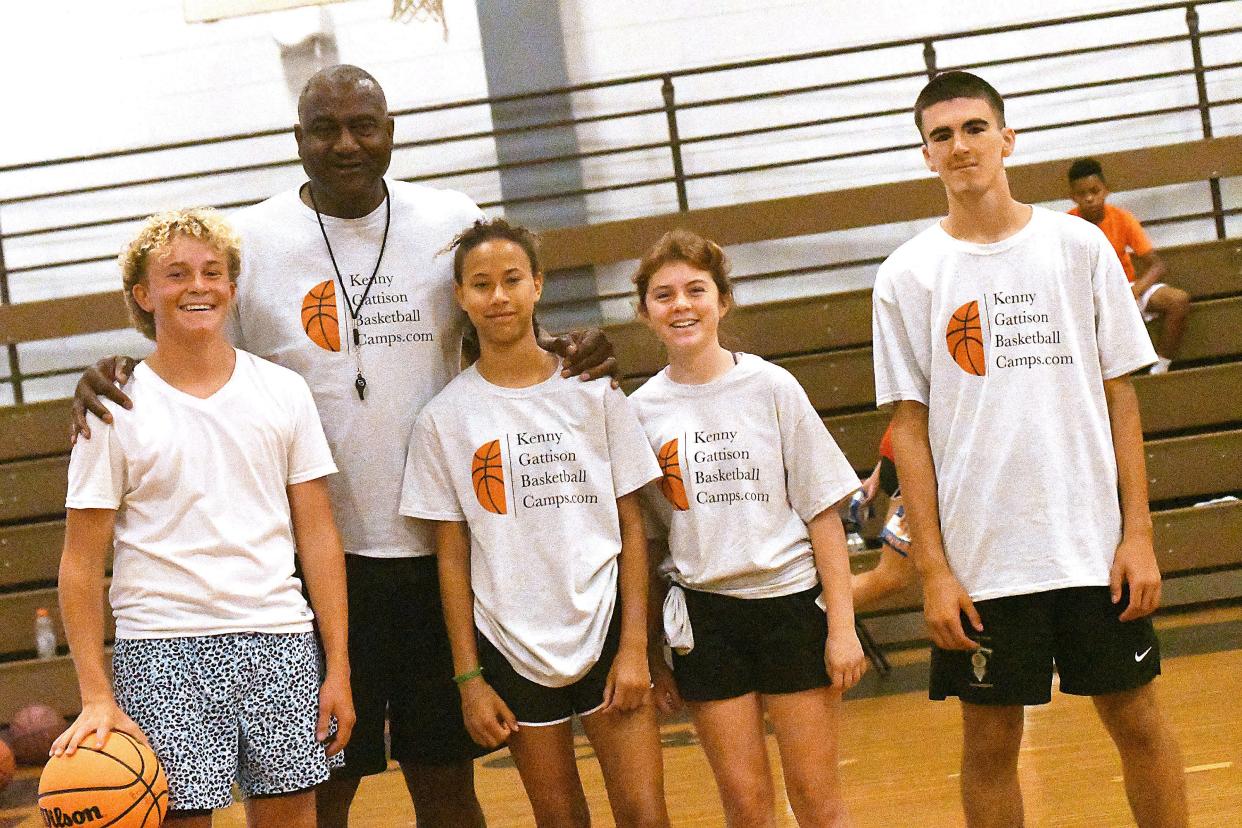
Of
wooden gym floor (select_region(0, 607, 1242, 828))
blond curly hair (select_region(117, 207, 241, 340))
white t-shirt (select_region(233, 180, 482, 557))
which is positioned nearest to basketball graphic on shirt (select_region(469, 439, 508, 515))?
white t-shirt (select_region(233, 180, 482, 557))

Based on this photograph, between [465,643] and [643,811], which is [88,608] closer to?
[465,643]

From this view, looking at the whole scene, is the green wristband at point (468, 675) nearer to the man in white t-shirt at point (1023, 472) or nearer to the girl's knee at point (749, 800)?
the girl's knee at point (749, 800)

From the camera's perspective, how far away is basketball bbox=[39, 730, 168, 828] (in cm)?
192

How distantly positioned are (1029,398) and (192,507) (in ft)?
4.74

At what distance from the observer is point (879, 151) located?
6672mm

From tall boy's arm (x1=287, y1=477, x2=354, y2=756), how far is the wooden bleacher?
3.59 meters

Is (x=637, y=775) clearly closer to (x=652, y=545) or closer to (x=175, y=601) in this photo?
(x=652, y=545)

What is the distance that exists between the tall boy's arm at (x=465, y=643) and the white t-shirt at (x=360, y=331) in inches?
3.7

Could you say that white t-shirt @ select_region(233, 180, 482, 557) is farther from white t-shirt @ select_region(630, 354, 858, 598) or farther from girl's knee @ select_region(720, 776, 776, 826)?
girl's knee @ select_region(720, 776, 776, 826)

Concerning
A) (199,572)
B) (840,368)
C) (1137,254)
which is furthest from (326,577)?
(1137,254)

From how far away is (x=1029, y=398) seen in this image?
2260mm

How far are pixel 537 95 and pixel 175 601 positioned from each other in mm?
5098

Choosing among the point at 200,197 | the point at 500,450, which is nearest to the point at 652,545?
the point at 500,450

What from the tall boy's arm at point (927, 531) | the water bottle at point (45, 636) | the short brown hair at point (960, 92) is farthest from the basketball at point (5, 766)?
the short brown hair at point (960, 92)
